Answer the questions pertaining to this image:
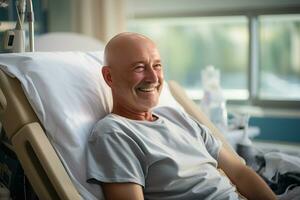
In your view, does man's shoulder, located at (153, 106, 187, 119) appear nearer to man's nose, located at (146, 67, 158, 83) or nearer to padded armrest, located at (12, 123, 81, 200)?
man's nose, located at (146, 67, 158, 83)

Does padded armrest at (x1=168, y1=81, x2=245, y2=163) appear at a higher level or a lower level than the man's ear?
lower

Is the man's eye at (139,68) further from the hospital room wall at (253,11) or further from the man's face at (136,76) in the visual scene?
the hospital room wall at (253,11)

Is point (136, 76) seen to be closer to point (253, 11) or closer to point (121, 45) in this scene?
point (121, 45)

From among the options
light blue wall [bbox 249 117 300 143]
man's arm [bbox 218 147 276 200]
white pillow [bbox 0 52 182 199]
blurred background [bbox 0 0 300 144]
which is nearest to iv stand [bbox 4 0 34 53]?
white pillow [bbox 0 52 182 199]

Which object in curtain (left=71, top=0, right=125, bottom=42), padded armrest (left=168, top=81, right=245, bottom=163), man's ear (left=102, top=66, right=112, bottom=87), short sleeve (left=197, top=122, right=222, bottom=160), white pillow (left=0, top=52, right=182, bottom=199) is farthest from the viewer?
curtain (left=71, top=0, right=125, bottom=42)

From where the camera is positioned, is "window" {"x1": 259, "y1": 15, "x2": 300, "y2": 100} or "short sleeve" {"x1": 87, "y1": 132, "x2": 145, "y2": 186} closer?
"short sleeve" {"x1": 87, "y1": 132, "x2": 145, "y2": 186}

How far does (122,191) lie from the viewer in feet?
3.93

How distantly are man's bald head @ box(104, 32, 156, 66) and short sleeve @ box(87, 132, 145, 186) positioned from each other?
26 cm

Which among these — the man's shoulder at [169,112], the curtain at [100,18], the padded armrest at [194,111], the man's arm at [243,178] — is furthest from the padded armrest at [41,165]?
the curtain at [100,18]

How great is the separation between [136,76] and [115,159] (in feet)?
0.94

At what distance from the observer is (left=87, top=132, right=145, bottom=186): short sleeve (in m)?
1.21

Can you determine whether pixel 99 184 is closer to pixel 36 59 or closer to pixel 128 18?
pixel 36 59

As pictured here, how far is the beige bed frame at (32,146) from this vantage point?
122 centimetres

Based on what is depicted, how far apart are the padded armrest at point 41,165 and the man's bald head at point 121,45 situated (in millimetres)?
307
